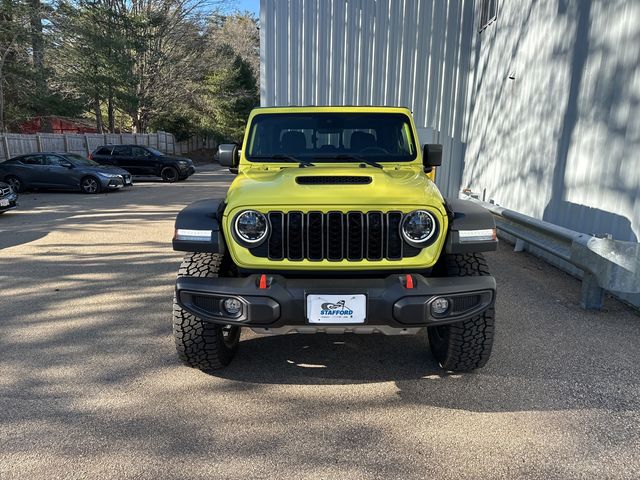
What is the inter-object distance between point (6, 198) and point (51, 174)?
16.8ft

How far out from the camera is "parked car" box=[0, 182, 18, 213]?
34.9 feet

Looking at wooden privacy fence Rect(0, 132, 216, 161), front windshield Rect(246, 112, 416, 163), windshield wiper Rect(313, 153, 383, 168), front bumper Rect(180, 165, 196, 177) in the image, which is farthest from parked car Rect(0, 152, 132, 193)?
windshield wiper Rect(313, 153, 383, 168)

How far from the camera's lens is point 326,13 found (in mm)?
10203

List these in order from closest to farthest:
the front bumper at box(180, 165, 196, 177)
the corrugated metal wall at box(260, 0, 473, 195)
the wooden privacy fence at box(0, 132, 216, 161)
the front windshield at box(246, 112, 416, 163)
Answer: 1. the front windshield at box(246, 112, 416, 163)
2. the corrugated metal wall at box(260, 0, 473, 195)
3. the front bumper at box(180, 165, 196, 177)
4. the wooden privacy fence at box(0, 132, 216, 161)

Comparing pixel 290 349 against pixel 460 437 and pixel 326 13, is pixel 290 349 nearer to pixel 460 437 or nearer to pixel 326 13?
pixel 460 437

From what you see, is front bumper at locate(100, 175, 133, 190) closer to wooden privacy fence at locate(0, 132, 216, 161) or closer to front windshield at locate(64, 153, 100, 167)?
front windshield at locate(64, 153, 100, 167)

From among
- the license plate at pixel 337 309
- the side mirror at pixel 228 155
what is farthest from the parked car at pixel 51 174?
the license plate at pixel 337 309

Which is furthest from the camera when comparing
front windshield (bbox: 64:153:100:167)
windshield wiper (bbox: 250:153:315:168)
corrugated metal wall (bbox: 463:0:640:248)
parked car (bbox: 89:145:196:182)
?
parked car (bbox: 89:145:196:182)

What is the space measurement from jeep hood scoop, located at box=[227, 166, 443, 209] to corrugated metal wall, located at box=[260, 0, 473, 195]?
6851mm

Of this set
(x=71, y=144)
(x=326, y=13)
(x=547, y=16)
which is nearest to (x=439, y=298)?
(x=547, y=16)

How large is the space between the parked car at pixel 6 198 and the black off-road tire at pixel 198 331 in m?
9.48

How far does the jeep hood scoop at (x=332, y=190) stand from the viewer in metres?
3.10

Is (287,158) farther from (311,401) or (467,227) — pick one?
(311,401)

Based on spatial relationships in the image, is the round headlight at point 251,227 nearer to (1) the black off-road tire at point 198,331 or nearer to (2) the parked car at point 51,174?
(1) the black off-road tire at point 198,331
